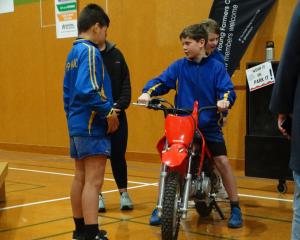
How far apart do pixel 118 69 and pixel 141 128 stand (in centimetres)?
A: 315

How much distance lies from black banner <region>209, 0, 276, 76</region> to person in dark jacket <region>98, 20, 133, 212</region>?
74.9 inches

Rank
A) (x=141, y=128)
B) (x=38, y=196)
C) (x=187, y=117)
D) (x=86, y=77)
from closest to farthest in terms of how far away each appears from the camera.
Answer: (x=86, y=77)
(x=187, y=117)
(x=38, y=196)
(x=141, y=128)

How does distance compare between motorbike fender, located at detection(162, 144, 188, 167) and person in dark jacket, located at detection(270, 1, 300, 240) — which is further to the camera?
motorbike fender, located at detection(162, 144, 188, 167)

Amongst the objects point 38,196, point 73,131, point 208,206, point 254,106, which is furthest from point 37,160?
point 73,131

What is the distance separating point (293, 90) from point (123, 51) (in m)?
5.53

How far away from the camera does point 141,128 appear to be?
23.2 ft

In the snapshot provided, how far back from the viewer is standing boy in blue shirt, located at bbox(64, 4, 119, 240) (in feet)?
9.21

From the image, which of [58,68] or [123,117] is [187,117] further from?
[58,68]

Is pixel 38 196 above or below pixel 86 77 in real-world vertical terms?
below

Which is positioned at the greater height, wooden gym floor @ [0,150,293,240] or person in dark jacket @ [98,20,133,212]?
person in dark jacket @ [98,20,133,212]

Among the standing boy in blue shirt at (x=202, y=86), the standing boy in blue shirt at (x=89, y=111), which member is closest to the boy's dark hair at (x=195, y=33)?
the standing boy in blue shirt at (x=202, y=86)

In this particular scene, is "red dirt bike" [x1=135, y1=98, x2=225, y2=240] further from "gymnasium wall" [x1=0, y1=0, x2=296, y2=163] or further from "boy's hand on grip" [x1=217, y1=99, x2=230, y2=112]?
"gymnasium wall" [x1=0, y1=0, x2=296, y2=163]

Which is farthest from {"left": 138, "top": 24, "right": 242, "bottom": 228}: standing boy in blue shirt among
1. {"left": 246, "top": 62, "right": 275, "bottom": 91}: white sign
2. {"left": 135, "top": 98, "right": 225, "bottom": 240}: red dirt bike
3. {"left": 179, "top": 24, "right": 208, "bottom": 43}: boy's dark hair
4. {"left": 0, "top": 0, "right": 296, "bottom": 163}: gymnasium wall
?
{"left": 0, "top": 0, "right": 296, "bottom": 163}: gymnasium wall

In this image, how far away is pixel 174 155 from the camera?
295cm
